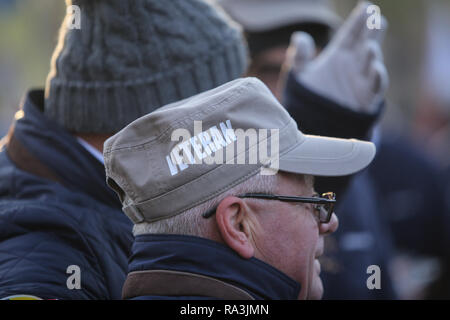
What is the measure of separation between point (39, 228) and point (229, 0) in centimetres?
313

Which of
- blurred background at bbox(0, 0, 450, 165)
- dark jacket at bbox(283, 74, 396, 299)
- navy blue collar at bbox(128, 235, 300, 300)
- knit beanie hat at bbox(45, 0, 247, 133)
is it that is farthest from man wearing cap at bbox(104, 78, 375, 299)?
blurred background at bbox(0, 0, 450, 165)

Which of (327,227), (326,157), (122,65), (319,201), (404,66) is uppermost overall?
(122,65)

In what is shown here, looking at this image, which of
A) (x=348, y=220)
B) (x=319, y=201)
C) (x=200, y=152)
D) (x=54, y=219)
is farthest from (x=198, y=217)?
(x=348, y=220)

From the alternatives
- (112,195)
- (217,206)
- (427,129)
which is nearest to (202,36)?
(112,195)

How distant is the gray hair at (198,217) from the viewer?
1.70 m

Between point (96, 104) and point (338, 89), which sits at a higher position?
point (96, 104)

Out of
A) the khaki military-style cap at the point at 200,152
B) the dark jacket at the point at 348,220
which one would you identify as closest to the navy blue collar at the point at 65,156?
the khaki military-style cap at the point at 200,152

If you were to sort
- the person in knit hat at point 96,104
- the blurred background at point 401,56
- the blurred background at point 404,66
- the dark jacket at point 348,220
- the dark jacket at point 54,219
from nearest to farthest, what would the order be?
the dark jacket at point 54,219 < the person in knit hat at point 96,104 < the dark jacket at point 348,220 < the blurred background at point 404,66 < the blurred background at point 401,56

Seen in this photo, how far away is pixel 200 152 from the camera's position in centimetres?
172

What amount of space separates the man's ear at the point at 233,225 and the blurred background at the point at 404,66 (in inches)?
116

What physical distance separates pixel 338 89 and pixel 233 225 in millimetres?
1513

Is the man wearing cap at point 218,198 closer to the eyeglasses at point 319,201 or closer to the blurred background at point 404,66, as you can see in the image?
the eyeglasses at point 319,201

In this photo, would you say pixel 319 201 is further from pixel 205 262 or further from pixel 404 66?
pixel 404 66
